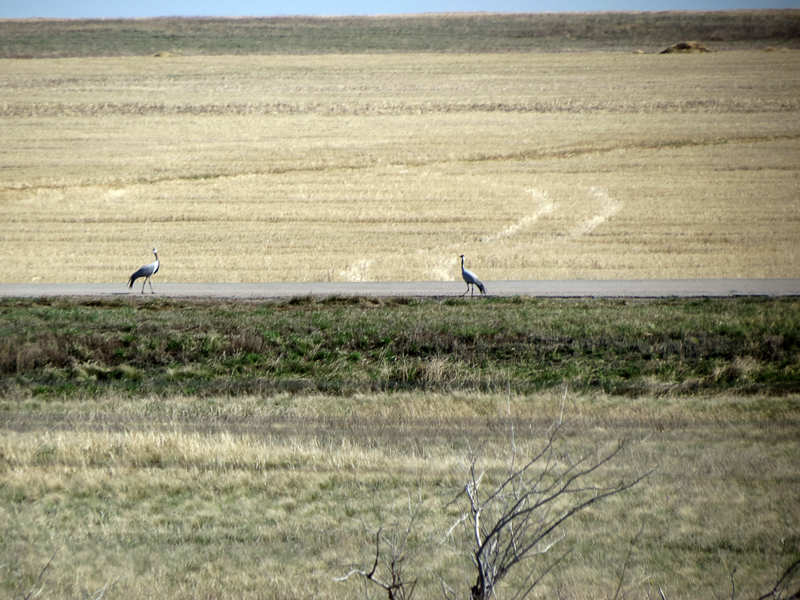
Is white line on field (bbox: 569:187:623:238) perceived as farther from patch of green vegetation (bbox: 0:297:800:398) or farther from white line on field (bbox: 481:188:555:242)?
patch of green vegetation (bbox: 0:297:800:398)

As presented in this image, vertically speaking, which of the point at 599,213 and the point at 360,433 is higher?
the point at 360,433

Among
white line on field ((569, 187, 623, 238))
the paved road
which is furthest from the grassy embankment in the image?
white line on field ((569, 187, 623, 238))

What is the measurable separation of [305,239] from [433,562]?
23.7m

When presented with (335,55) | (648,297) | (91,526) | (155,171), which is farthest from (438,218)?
(335,55)

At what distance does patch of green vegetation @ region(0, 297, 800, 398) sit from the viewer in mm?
15219

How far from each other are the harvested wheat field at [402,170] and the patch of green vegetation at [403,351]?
716cm

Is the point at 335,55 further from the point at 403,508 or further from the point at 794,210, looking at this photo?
the point at 403,508

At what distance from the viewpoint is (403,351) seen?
16516 millimetres

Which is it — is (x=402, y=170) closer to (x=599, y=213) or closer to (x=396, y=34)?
(x=599, y=213)

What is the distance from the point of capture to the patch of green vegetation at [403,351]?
15.2 metres

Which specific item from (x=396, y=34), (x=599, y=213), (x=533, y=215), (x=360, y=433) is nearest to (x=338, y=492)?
(x=360, y=433)

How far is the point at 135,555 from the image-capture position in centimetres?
786

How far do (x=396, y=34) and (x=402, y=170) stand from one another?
57.6 meters

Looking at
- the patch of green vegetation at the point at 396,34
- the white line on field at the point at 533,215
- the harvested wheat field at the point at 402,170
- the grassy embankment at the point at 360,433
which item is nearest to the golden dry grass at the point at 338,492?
the grassy embankment at the point at 360,433
